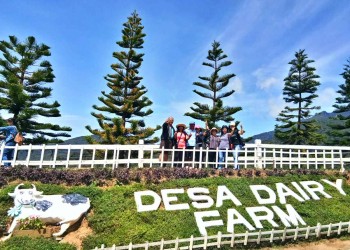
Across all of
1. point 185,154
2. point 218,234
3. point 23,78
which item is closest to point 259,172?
point 185,154

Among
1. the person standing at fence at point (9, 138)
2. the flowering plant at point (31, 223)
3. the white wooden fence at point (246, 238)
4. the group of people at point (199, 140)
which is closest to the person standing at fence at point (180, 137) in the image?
the group of people at point (199, 140)

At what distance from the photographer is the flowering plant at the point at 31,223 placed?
312 inches

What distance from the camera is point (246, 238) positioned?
8.43 metres

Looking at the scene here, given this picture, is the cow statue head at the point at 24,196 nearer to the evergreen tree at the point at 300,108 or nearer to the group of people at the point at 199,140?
the group of people at the point at 199,140

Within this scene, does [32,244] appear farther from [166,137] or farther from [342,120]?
[342,120]

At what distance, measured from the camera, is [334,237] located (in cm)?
943

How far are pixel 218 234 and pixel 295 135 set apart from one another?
23.6 metres

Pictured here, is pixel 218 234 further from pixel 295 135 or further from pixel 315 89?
pixel 315 89

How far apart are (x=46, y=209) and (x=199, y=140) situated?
6.79m

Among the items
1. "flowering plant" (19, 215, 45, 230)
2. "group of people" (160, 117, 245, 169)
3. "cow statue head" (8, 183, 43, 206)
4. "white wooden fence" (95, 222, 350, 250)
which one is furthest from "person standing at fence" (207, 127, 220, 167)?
"flowering plant" (19, 215, 45, 230)

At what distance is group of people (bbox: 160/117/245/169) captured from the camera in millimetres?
12562

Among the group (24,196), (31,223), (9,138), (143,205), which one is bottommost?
(31,223)

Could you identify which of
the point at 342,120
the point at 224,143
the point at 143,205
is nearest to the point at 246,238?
the point at 143,205

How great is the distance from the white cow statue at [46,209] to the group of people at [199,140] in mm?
4579
